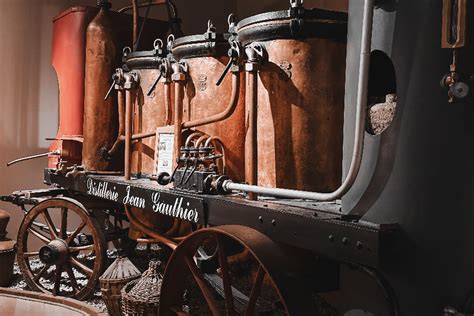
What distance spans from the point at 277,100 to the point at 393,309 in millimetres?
1330

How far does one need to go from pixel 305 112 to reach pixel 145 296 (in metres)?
1.57

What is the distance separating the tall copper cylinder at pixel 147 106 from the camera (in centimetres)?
434

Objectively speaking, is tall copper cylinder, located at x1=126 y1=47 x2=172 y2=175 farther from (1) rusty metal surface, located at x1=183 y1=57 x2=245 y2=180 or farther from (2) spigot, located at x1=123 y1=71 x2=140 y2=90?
(1) rusty metal surface, located at x1=183 y1=57 x2=245 y2=180

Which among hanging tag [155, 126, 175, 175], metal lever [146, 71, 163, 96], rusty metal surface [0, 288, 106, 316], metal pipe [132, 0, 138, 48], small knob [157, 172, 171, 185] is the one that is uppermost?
metal pipe [132, 0, 138, 48]

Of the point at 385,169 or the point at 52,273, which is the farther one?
the point at 52,273

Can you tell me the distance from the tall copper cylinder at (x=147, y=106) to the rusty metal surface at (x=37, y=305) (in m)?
2.39

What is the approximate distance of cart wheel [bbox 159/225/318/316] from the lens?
2211mm

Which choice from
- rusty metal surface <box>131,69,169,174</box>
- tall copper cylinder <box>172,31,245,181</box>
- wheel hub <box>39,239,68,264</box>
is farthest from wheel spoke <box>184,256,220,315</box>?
wheel hub <box>39,239,68,264</box>

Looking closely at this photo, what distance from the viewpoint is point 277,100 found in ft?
9.95

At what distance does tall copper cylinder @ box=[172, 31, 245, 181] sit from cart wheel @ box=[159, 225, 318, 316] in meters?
0.62

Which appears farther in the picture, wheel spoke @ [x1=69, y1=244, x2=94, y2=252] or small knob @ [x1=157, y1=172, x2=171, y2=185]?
wheel spoke @ [x1=69, y1=244, x2=94, y2=252]

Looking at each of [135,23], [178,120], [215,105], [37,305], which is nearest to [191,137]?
[178,120]

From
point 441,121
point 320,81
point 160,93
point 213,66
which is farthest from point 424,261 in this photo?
point 160,93

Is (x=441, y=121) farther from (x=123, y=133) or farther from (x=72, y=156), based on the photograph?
(x=72, y=156)
